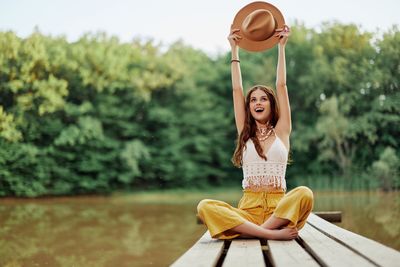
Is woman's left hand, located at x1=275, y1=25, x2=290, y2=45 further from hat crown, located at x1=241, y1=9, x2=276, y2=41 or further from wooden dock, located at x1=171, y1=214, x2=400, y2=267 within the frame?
wooden dock, located at x1=171, y1=214, x2=400, y2=267

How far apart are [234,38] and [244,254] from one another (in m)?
1.22

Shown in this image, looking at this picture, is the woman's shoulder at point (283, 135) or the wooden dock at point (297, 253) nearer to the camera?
the wooden dock at point (297, 253)

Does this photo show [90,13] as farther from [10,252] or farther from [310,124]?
[10,252]

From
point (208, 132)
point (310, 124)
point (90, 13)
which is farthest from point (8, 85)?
point (310, 124)

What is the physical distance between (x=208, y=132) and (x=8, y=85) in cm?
628

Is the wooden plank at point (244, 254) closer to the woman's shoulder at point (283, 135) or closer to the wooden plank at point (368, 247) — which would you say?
the wooden plank at point (368, 247)

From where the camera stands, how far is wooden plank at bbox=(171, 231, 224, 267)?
1.68m

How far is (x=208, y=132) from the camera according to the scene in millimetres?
17141

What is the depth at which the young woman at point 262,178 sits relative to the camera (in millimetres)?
2246

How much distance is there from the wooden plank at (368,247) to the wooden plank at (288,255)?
7.5 inches

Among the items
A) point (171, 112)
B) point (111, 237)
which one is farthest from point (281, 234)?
point (171, 112)

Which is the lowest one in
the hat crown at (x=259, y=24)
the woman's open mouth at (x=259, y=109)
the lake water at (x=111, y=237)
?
the lake water at (x=111, y=237)

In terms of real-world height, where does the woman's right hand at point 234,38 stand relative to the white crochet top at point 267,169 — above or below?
above

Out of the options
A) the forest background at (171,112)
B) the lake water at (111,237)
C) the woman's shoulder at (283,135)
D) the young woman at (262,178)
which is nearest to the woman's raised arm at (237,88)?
the young woman at (262,178)
